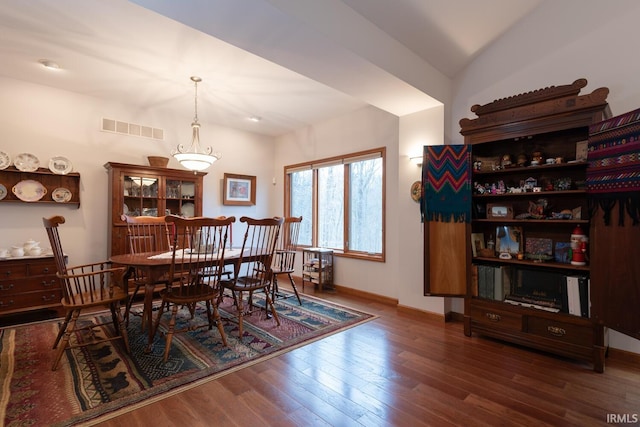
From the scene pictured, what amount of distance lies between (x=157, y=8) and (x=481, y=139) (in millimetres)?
2745

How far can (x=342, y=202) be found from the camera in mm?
4762

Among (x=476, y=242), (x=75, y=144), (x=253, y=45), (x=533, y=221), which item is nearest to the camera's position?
(x=253, y=45)

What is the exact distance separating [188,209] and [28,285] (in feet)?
6.35

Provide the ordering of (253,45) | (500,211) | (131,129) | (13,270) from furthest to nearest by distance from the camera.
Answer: (131,129), (13,270), (500,211), (253,45)

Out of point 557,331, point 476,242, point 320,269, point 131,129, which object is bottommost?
point 557,331

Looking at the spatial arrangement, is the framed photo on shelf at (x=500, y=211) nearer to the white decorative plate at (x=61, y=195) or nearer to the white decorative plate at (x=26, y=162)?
the white decorative plate at (x=61, y=195)

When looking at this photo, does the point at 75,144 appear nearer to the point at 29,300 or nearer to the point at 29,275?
→ the point at 29,275

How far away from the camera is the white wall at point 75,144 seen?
3.49m

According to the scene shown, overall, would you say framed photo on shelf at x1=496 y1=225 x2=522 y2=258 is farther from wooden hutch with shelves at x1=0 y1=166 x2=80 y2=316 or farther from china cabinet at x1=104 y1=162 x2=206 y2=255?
wooden hutch with shelves at x1=0 y1=166 x2=80 y2=316

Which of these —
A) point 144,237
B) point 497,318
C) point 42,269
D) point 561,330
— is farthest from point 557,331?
point 42,269

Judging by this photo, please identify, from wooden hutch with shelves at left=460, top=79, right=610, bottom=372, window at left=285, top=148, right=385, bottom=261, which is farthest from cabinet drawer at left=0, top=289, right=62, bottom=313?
wooden hutch with shelves at left=460, top=79, right=610, bottom=372

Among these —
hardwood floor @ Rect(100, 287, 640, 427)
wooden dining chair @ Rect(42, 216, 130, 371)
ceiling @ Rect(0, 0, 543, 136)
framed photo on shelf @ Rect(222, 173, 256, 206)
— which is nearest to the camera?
hardwood floor @ Rect(100, 287, 640, 427)

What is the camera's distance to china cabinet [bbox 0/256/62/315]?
3.08 m

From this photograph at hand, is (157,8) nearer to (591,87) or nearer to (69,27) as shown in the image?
(69,27)
